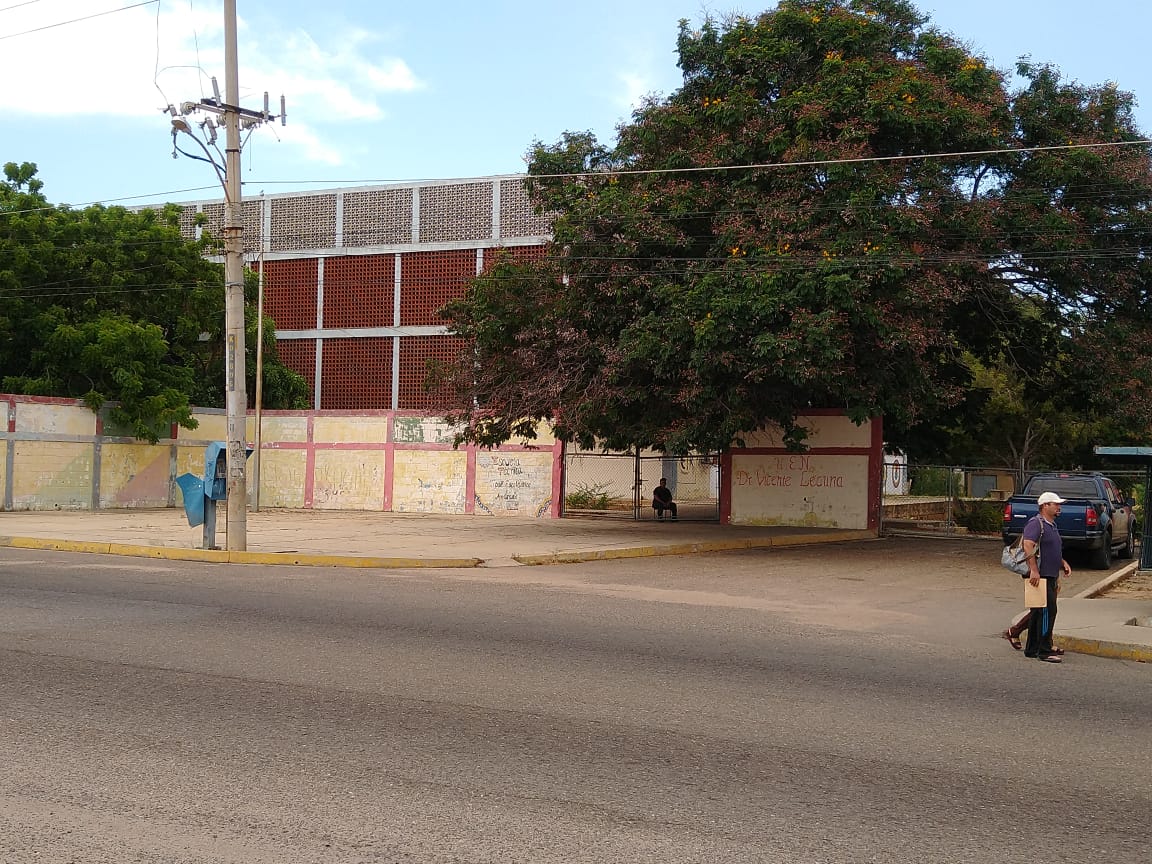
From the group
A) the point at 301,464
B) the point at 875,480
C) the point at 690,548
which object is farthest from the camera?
the point at 301,464

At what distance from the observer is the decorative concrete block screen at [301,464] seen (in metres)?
30.4

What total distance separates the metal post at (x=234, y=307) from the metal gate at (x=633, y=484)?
12.2 metres

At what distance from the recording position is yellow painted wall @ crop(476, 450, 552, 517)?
3173 cm

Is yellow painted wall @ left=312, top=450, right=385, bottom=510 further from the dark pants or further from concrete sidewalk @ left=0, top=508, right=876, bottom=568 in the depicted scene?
the dark pants

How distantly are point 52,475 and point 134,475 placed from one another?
273 centimetres

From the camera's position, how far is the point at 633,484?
36125mm

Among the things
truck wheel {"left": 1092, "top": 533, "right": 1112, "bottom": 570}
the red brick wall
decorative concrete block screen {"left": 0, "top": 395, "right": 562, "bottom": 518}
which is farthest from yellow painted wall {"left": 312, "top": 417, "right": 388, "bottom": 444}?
truck wheel {"left": 1092, "top": 533, "right": 1112, "bottom": 570}

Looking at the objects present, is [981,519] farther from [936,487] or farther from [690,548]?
[936,487]

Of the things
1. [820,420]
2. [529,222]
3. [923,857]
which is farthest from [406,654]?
[529,222]

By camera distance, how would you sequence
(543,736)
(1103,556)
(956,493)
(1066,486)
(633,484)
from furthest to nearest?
(956,493) → (633,484) → (1066,486) → (1103,556) → (543,736)

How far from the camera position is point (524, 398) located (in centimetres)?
2253

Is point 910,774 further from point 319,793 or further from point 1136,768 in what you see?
point 319,793

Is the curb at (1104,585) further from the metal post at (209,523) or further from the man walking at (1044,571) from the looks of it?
the metal post at (209,523)

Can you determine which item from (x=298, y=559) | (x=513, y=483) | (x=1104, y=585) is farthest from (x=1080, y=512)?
(x=513, y=483)
